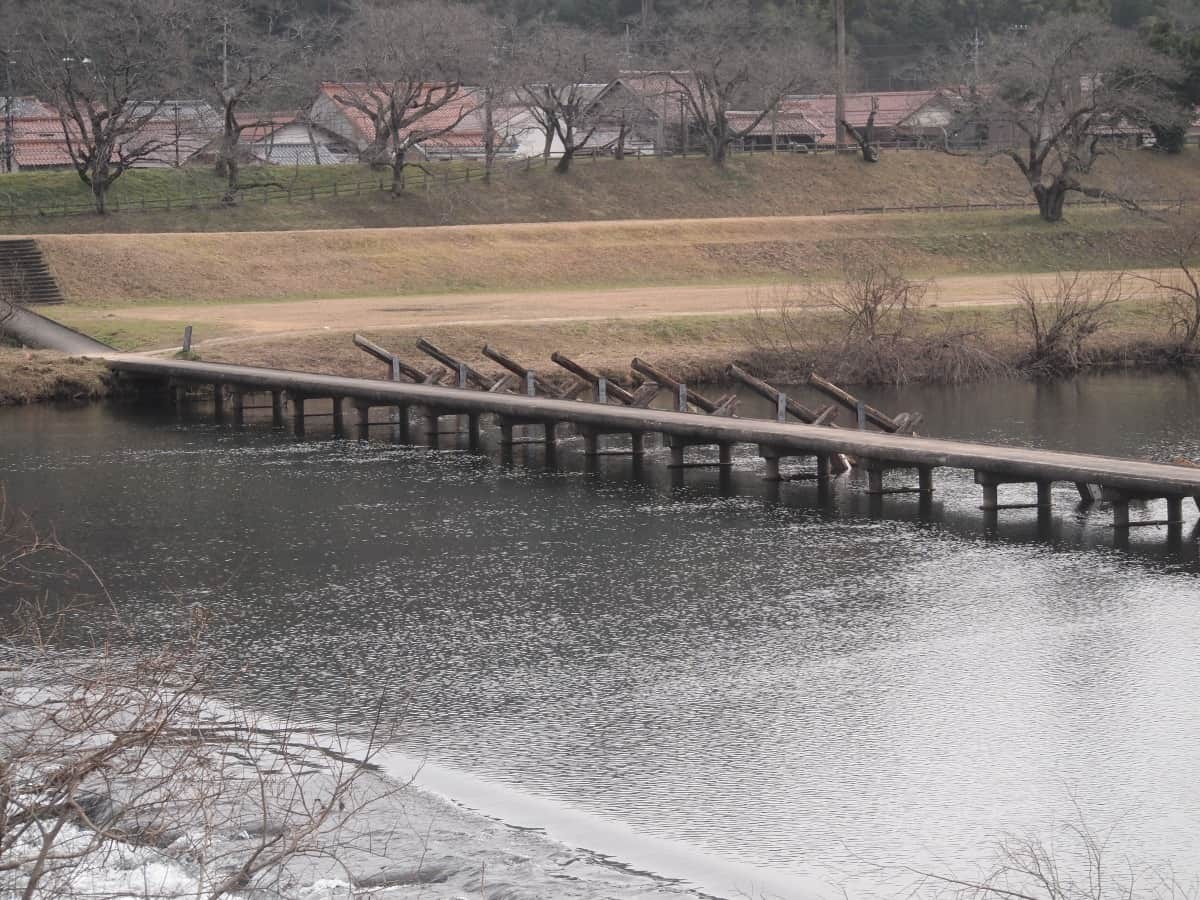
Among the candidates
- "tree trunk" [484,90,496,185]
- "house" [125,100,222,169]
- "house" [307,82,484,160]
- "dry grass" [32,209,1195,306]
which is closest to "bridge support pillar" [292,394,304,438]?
"dry grass" [32,209,1195,306]

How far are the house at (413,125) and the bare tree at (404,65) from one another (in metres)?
3.98

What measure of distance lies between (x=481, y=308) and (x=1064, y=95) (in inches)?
1191

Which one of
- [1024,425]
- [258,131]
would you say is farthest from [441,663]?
[258,131]

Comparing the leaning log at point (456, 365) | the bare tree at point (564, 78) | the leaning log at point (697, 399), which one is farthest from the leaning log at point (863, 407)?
the bare tree at point (564, 78)

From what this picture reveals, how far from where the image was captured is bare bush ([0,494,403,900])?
8289 millimetres

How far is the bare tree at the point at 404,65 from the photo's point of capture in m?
69.4

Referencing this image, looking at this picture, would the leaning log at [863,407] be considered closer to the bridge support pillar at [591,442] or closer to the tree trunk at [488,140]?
the bridge support pillar at [591,442]

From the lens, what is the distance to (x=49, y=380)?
3775cm

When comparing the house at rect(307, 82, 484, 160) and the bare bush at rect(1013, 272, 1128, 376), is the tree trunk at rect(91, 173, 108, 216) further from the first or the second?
the bare bush at rect(1013, 272, 1128, 376)

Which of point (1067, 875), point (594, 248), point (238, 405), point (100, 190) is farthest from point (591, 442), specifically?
point (100, 190)

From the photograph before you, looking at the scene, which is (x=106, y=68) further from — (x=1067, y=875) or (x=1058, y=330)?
(x=1067, y=875)

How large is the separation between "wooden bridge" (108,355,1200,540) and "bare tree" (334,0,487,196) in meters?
32.5

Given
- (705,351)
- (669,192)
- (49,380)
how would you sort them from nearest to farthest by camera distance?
(49,380)
(705,351)
(669,192)

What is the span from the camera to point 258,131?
82.9m
